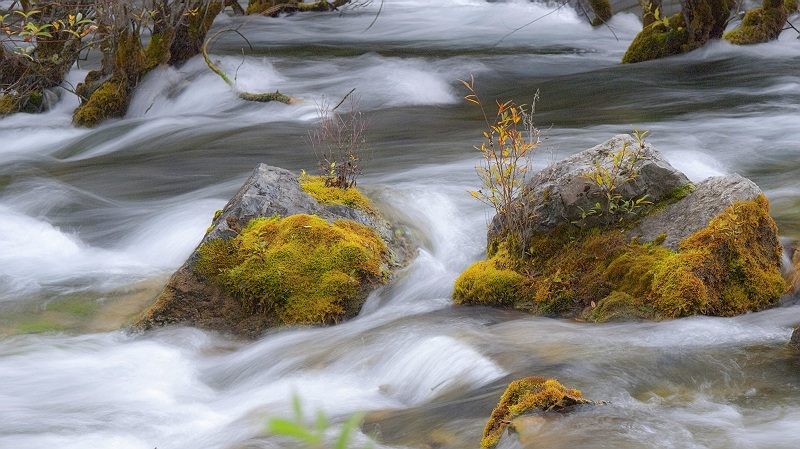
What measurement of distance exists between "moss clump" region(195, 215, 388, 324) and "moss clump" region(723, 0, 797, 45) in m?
9.02

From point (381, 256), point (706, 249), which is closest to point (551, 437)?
point (706, 249)

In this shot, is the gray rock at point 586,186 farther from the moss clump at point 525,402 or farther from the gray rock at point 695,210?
the moss clump at point 525,402

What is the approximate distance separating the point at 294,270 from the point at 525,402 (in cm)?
270

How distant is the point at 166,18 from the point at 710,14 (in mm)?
7452

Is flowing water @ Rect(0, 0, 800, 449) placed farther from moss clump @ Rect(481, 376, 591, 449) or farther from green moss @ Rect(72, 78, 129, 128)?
green moss @ Rect(72, 78, 129, 128)

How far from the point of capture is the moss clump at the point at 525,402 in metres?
3.52

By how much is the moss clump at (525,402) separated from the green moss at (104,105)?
29.8 ft

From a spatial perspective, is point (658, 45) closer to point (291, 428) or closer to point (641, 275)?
point (641, 275)

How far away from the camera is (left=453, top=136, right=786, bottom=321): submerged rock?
5.09 m

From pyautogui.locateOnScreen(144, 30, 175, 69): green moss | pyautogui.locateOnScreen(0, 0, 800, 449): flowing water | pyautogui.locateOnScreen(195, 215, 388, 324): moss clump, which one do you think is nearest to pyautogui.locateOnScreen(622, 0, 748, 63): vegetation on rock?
pyautogui.locateOnScreen(0, 0, 800, 449): flowing water

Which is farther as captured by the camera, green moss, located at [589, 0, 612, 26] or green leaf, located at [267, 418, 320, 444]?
green moss, located at [589, 0, 612, 26]

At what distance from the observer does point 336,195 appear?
662cm

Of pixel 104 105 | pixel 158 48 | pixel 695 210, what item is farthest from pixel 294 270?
pixel 158 48

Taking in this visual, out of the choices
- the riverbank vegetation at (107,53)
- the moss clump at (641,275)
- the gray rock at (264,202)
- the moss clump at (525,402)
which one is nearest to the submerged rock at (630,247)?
the moss clump at (641,275)
